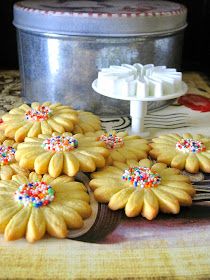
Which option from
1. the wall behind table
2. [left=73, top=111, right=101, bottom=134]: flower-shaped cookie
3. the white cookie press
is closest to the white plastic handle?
the white cookie press

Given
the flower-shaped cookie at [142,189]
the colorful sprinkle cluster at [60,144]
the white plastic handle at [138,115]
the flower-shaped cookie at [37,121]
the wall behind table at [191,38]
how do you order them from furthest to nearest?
1. the wall behind table at [191,38]
2. the white plastic handle at [138,115]
3. the flower-shaped cookie at [37,121]
4. the colorful sprinkle cluster at [60,144]
5. the flower-shaped cookie at [142,189]

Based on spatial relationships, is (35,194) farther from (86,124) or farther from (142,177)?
(86,124)

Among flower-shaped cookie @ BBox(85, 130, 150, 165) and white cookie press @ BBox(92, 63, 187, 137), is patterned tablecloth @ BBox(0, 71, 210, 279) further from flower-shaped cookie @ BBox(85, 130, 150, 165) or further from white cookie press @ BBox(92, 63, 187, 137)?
white cookie press @ BBox(92, 63, 187, 137)

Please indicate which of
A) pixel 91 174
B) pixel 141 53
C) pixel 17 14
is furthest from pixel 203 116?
pixel 17 14

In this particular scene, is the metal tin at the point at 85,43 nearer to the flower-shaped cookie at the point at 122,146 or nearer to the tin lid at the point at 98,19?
the tin lid at the point at 98,19

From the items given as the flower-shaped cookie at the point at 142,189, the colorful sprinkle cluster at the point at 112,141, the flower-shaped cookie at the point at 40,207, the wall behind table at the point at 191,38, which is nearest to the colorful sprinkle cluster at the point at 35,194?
the flower-shaped cookie at the point at 40,207

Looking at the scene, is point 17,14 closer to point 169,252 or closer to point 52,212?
point 52,212
